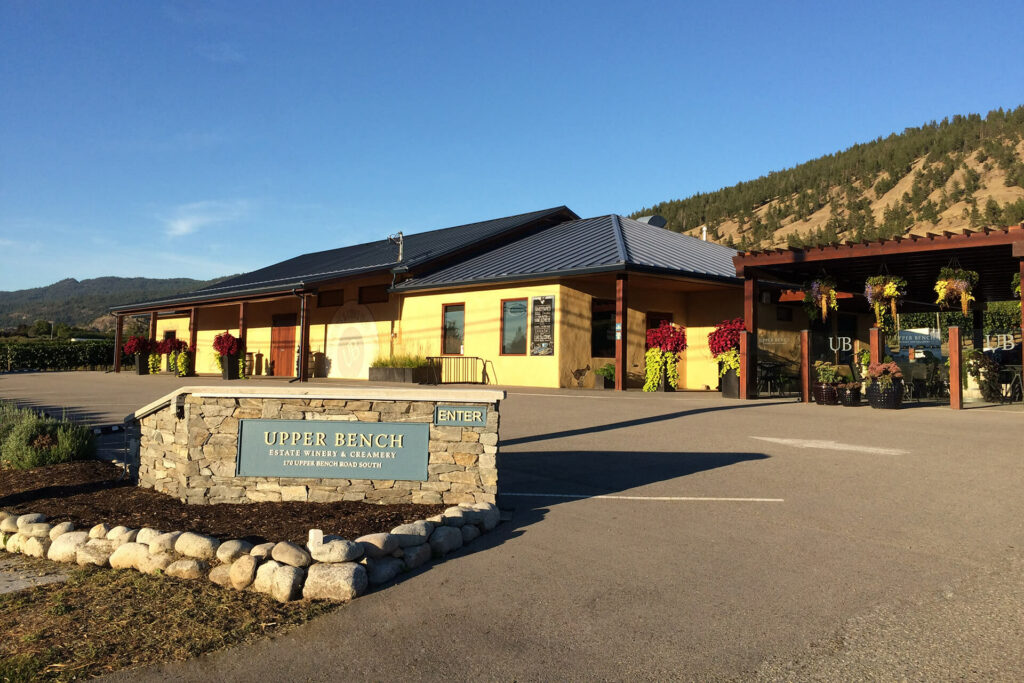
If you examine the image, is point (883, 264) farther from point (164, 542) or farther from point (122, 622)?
point (122, 622)

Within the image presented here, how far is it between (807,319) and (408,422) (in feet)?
64.2

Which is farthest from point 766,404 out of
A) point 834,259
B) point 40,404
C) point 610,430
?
point 40,404

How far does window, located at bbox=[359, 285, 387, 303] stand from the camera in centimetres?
2475

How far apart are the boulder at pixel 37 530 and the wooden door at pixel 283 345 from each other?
75.4ft

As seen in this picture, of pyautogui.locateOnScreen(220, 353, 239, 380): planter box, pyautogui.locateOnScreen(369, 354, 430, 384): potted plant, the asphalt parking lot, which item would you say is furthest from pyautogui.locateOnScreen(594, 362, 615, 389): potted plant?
pyautogui.locateOnScreen(220, 353, 239, 380): planter box

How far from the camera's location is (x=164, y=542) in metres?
4.67

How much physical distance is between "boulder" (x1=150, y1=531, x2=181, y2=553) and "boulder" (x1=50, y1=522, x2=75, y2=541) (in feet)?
3.16

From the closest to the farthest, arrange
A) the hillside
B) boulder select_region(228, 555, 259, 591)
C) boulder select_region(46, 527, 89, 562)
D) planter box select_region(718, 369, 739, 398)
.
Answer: boulder select_region(228, 555, 259, 591)
boulder select_region(46, 527, 89, 562)
planter box select_region(718, 369, 739, 398)
the hillside

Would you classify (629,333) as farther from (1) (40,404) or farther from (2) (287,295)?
(1) (40,404)

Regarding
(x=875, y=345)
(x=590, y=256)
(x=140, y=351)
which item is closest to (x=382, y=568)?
(x=875, y=345)

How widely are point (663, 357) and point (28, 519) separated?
15340 mm

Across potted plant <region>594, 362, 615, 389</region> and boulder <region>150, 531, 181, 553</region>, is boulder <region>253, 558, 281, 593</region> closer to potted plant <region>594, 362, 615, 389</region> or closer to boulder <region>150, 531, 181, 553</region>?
boulder <region>150, 531, 181, 553</region>

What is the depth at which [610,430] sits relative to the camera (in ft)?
35.4

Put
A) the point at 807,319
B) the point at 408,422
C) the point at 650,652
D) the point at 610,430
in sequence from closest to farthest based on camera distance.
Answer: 1. the point at 650,652
2. the point at 408,422
3. the point at 610,430
4. the point at 807,319
